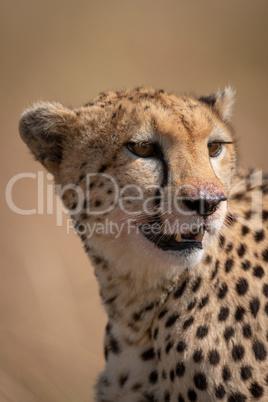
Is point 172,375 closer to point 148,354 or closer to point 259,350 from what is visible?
point 148,354

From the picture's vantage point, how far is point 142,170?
242 centimetres

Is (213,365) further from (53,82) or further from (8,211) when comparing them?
(53,82)

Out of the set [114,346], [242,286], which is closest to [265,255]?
[242,286]

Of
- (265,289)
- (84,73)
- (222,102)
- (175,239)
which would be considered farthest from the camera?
(84,73)

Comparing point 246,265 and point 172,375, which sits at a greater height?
point 246,265

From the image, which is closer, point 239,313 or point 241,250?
point 239,313

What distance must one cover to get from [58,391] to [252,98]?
236 inches

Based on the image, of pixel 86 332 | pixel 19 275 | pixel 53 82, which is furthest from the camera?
pixel 53 82

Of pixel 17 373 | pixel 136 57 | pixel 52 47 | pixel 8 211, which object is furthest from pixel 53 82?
pixel 17 373

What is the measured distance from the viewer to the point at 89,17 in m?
8.77

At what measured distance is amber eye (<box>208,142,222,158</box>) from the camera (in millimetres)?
2564

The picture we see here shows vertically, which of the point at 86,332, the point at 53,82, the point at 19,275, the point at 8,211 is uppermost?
the point at 53,82

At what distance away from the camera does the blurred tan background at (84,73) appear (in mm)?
5598

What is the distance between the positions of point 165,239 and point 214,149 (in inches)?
17.3
